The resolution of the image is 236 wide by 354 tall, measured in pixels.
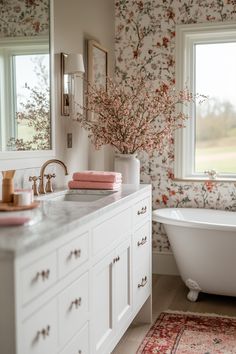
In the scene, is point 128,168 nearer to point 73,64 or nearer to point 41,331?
point 73,64

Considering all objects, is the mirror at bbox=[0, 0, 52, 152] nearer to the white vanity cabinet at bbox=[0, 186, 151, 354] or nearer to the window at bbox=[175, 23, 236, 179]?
the white vanity cabinet at bbox=[0, 186, 151, 354]

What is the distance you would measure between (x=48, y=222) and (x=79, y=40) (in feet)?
6.94

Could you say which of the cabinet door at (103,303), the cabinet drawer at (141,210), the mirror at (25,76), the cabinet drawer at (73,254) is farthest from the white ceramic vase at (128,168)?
the cabinet drawer at (73,254)

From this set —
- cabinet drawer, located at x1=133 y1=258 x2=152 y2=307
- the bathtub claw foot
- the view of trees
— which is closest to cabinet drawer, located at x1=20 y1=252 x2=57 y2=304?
cabinet drawer, located at x1=133 y1=258 x2=152 y2=307

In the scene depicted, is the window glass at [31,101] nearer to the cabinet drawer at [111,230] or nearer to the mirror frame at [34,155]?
the mirror frame at [34,155]

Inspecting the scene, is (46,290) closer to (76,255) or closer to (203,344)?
(76,255)

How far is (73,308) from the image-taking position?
1870 mm

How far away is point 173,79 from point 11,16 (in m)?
2.09

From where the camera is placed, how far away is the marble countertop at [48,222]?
4.75 feet

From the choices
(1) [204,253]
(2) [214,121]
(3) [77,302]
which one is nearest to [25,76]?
(3) [77,302]

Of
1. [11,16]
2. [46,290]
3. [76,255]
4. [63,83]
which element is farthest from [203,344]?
[11,16]

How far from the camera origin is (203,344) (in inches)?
114

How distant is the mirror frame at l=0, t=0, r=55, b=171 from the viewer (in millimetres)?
2466

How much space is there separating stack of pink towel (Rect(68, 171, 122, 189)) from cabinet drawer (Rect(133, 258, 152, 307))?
550mm
